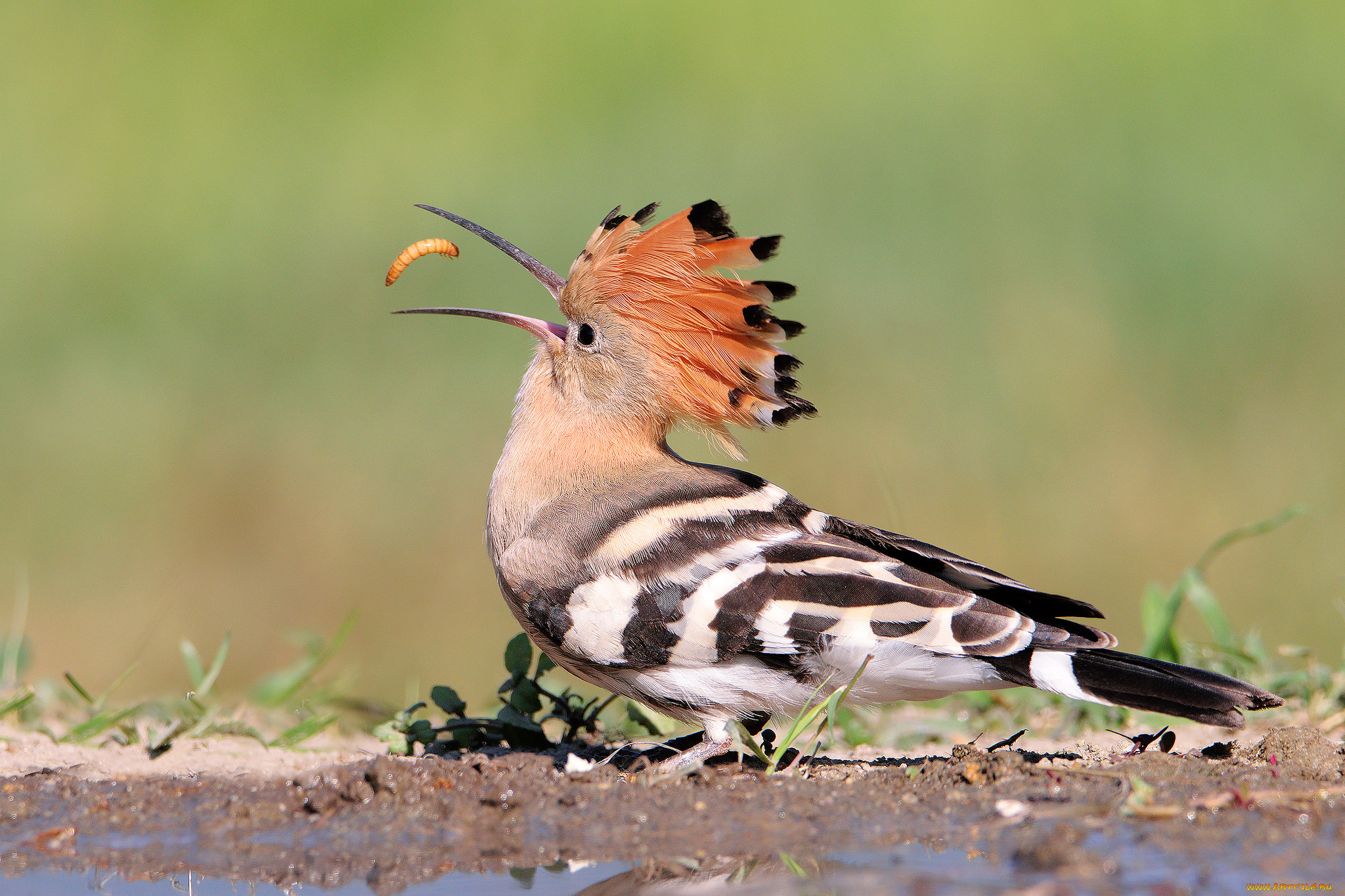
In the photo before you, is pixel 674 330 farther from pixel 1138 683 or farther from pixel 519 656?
pixel 1138 683

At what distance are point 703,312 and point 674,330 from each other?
4.5 inches

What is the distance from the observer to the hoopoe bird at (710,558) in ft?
10.5

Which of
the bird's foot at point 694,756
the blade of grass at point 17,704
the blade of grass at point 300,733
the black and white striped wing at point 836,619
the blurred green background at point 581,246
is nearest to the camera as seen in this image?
the bird's foot at point 694,756

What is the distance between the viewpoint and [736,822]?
2711 mm

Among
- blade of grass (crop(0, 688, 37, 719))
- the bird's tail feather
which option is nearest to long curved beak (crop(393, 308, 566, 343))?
blade of grass (crop(0, 688, 37, 719))

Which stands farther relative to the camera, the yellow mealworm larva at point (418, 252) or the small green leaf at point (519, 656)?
the yellow mealworm larva at point (418, 252)

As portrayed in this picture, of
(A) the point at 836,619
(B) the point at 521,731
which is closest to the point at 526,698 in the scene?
(B) the point at 521,731

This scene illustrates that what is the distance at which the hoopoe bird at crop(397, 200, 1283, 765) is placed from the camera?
10.5ft

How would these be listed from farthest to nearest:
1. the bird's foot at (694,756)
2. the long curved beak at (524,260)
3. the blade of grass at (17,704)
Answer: the long curved beak at (524,260), the blade of grass at (17,704), the bird's foot at (694,756)

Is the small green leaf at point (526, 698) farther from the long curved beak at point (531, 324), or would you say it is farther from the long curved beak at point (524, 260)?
the long curved beak at point (524, 260)

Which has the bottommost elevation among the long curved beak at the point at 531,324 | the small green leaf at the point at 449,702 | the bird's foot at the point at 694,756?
the small green leaf at the point at 449,702

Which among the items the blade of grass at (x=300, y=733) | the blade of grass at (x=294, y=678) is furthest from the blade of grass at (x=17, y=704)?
the blade of grass at (x=294, y=678)

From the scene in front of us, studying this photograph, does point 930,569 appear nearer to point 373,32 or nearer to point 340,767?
point 340,767

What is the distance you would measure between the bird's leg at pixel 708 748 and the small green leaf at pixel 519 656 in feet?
1.75
